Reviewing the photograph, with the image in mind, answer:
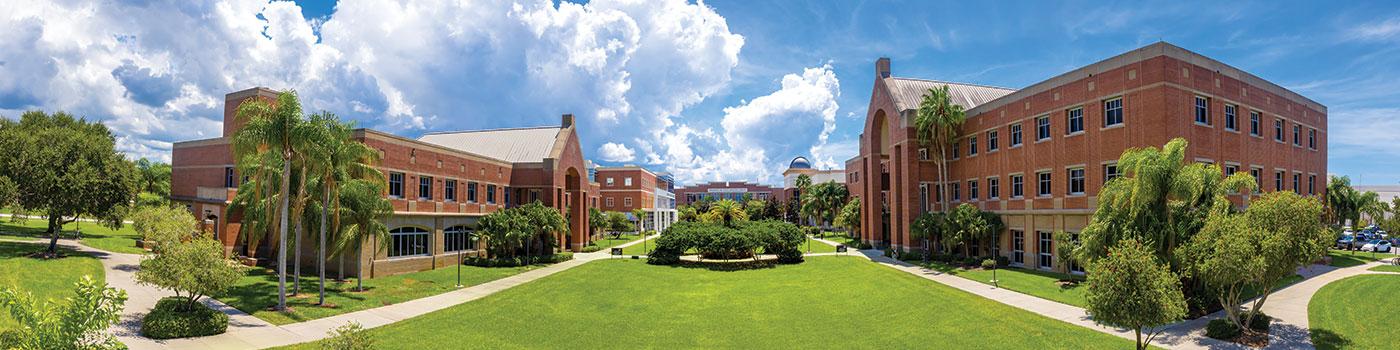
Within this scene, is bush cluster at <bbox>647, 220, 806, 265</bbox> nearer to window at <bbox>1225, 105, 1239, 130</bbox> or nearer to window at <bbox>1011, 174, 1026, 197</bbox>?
window at <bbox>1011, 174, 1026, 197</bbox>

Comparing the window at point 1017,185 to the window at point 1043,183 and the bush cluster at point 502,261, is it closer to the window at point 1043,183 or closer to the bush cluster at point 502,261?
the window at point 1043,183

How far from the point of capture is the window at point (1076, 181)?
112ft

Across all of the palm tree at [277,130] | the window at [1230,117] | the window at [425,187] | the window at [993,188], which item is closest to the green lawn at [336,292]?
the palm tree at [277,130]

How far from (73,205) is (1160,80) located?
55.1 meters

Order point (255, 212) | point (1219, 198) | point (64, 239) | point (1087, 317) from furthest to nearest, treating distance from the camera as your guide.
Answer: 1. point (64, 239)
2. point (255, 212)
3. point (1087, 317)
4. point (1219, 198)

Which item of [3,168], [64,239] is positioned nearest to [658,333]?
[3,168]

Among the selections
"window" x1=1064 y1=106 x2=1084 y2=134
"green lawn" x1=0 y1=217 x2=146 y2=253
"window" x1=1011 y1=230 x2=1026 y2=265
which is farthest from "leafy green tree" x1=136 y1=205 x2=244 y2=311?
"window" x1=1064 y1=106 x2=1084 y2=134

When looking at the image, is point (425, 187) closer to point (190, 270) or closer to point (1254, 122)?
point (190, 270)

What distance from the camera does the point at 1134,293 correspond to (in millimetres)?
15500

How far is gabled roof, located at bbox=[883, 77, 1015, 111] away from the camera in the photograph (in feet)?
160

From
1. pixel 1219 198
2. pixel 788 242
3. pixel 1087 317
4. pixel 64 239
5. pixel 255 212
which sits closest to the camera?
pixel 1219 198

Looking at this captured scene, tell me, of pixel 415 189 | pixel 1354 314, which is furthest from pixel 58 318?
pixel 1354 314

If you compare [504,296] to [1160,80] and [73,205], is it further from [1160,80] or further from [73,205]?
[1160,80]

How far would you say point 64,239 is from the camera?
133 feet
